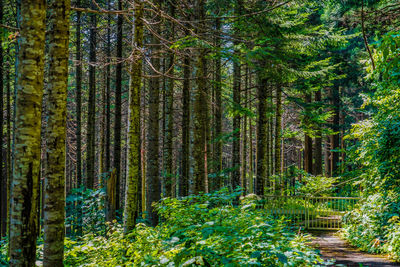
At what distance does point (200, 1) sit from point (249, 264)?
7790mm

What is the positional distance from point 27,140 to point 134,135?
10.9 ft

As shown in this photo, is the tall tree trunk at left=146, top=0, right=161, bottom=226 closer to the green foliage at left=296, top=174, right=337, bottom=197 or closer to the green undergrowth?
the green undergrowth

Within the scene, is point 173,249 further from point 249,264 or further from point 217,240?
point 249,264

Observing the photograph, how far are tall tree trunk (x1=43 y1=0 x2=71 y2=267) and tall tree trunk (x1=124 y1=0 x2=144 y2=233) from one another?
7.86 ft

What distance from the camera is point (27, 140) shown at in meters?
3.75

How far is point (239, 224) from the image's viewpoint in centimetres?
475

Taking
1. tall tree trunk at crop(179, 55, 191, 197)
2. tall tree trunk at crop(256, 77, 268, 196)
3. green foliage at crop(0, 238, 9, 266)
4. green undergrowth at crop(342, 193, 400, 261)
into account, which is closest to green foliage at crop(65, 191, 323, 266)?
green foliage at crop(0, 238, 9, 266)

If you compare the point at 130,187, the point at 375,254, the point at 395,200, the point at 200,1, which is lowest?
the point at 375,254

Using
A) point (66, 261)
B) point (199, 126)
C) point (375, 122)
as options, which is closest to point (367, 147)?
point (375, 122)

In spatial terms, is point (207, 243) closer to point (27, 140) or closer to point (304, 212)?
point (27, 140)

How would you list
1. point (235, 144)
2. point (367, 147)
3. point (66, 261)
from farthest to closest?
point (235, 144) → point (367, 147) → point (66, 261)

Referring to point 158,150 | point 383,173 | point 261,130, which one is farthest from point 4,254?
point 261,130

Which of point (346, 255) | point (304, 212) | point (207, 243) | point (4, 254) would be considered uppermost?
point (207, 243)

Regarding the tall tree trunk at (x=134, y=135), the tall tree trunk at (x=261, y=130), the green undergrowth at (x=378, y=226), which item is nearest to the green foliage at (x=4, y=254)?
the tall tree trunk at (x=134, y=135)
